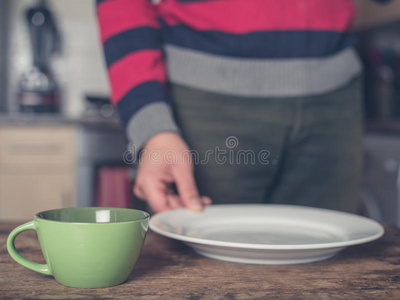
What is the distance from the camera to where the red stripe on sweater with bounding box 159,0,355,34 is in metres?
0.87

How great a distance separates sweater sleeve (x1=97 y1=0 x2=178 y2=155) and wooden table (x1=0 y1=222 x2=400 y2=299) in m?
0.32

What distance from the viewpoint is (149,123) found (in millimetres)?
773

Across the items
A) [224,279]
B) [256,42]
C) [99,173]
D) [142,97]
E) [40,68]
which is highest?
[40,68]

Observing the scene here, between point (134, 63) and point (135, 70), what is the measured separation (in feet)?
0.04

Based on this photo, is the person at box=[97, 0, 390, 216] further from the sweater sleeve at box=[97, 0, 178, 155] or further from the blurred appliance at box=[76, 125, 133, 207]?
the blurred appliance at box=[76, 125, 133, 207]

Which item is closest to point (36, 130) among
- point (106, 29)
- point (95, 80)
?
point (95, 80)

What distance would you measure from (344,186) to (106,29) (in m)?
0.53

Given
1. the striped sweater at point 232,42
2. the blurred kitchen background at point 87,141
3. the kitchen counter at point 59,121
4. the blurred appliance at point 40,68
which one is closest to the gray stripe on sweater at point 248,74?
the striped sweater at point 232,42

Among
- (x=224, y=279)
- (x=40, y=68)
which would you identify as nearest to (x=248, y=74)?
(x=224, y=279)

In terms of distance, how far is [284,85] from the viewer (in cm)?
87

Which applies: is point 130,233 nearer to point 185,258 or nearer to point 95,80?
point 185,258

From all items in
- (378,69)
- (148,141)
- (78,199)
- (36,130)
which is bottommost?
(78,199)

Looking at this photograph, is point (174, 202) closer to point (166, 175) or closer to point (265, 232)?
point (166, 175)

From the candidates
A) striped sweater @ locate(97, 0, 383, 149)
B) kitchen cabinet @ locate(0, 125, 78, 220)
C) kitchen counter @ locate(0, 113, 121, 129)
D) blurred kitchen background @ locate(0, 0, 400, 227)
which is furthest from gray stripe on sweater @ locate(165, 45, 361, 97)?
kitchen cabinet @ locate(0, 125, 78, 220)
